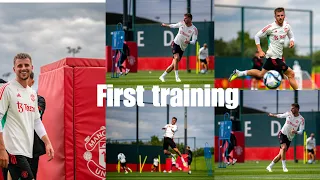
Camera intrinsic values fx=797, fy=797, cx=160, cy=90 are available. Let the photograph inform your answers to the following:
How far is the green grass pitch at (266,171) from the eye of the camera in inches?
275

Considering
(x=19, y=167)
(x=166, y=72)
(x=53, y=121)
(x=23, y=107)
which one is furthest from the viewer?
(x=53, y=121)

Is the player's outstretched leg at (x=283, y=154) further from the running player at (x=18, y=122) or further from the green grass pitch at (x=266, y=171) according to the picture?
the running player at (x=18, y=122)

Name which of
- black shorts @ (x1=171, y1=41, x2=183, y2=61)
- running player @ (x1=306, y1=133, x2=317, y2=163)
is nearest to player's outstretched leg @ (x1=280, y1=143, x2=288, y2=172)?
running player @ (x1=306, y1=133, x2=317, y2=163)

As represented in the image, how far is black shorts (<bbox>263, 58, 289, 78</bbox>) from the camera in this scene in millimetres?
7051

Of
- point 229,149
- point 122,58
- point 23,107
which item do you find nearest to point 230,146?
point 229,149

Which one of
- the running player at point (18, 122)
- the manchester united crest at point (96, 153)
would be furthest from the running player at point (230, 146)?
the running player at point (18, 122)

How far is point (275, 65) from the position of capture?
7.06 meters

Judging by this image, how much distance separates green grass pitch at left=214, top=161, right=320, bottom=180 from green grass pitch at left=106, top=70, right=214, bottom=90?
80cm

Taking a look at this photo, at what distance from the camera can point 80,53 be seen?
13.5m

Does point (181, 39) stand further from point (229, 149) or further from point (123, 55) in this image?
point (229, 149)

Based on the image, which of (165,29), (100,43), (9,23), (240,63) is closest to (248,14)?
(240,63)

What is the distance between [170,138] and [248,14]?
761 centimetres

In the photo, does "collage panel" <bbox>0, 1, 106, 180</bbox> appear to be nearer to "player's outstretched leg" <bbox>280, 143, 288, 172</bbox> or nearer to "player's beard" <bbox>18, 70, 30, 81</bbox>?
"player's beard" <bbox>18, 70, 30, 81</bbox>

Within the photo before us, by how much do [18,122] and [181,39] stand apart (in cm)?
170
